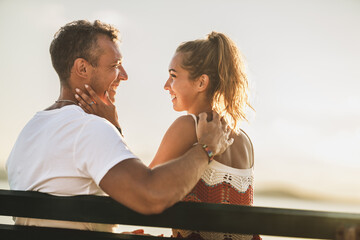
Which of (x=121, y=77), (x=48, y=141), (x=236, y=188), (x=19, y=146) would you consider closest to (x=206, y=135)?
A: (x=236, y=188)

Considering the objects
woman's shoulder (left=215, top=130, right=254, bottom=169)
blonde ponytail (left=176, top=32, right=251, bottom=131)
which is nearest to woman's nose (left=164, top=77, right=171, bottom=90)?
blonde ponytail (left=176, top=32, right=251, bottom=131)

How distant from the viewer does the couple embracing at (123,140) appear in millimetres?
1503

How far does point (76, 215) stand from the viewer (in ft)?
4.36

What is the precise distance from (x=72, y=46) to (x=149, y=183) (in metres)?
1.29

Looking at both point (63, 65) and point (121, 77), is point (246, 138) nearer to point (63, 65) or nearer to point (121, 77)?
point (121, 77)

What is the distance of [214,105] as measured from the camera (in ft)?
9.32

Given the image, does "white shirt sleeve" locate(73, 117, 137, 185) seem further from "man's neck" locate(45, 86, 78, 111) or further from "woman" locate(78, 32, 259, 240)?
"woman" locate(78, 32, 259, 240)

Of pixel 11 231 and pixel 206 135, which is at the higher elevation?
pixel 206 135

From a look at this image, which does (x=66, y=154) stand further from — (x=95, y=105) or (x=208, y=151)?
(x=95, y=105)

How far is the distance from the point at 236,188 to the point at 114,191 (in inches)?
44.6

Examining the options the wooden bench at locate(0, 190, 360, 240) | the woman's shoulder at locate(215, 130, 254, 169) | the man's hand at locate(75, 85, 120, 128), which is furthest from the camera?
the woman's shoulder at locate(215, 130, 254, 169)

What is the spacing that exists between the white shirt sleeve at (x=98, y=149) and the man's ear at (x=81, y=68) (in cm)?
77

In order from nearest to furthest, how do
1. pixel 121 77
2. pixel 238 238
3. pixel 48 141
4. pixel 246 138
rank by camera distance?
pixel 48 141, pixel 238 238, pixel 246 138, pixel 121 77

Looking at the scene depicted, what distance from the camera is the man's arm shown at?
1378 millimetres
